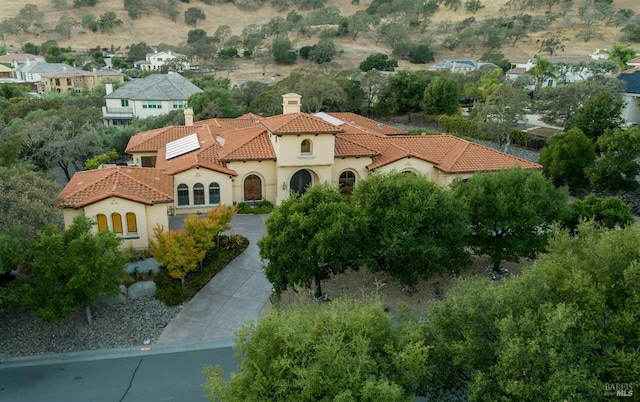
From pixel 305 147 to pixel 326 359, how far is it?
70.7 feet

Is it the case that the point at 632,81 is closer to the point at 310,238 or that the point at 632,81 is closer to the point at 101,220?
the point at 310,238

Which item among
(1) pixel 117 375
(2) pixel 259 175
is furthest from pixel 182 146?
(1) pixel 117 375

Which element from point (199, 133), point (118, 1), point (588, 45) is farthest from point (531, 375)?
point (118, 1)

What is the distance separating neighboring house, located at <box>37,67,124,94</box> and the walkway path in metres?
78.9

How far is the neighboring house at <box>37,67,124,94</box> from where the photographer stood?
307 feet

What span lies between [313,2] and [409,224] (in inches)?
7332

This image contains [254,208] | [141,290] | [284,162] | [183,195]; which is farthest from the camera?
[254,208]

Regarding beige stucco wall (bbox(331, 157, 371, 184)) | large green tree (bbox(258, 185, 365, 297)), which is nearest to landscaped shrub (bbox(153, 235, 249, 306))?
large green tree (bbox(258, 185, 365, 297))

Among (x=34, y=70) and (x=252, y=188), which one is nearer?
(x=252, y=188)

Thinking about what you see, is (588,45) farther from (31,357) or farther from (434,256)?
(31,357)

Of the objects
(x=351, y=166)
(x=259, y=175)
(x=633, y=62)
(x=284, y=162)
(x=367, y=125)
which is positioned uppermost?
(x=633, y=62)

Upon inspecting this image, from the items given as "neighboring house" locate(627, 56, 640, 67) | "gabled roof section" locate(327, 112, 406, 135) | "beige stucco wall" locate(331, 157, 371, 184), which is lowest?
"beige stucco wall" locate(331, 157, 371, 184)

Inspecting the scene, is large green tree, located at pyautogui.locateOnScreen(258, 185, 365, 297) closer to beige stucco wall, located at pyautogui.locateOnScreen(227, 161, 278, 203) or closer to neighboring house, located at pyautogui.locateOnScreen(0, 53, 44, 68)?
beige stucco wall, located at pyautogui.locateOnScreen(227, 161, 278, 203)

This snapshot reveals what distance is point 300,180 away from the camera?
3262cm
